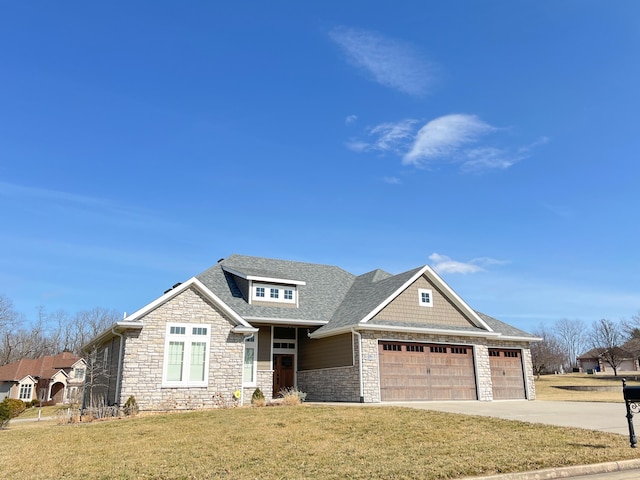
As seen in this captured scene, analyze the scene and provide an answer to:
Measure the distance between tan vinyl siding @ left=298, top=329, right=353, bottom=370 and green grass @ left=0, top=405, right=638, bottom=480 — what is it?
6.82 meters

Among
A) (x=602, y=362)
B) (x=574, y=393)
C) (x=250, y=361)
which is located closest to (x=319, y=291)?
(x=250, y=361)

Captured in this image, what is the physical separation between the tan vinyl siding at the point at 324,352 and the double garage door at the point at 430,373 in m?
1.45

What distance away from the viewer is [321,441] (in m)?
10.5

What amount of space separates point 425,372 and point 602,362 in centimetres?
6418

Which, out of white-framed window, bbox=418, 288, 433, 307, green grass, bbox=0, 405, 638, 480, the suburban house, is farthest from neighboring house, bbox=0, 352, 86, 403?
the suburban house

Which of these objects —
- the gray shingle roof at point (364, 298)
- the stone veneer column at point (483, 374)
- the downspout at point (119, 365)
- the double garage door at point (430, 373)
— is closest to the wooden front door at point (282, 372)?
the gray shingle roof at point (364, 298)

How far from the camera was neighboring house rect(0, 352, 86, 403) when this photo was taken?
48844mm

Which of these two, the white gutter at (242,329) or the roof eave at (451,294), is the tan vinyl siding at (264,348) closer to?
the white gutter at (242,329)

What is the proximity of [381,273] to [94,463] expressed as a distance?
20221mm

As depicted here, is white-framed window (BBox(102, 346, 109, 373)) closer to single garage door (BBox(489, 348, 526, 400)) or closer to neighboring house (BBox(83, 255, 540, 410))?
neighboring house (BBox(83, 255, 540, 410))

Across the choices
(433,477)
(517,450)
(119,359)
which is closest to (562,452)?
(517,450)

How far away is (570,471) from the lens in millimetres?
7887

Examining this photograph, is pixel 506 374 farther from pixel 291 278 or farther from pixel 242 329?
pixel 242 329

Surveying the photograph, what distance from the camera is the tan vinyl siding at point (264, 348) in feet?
73.1
